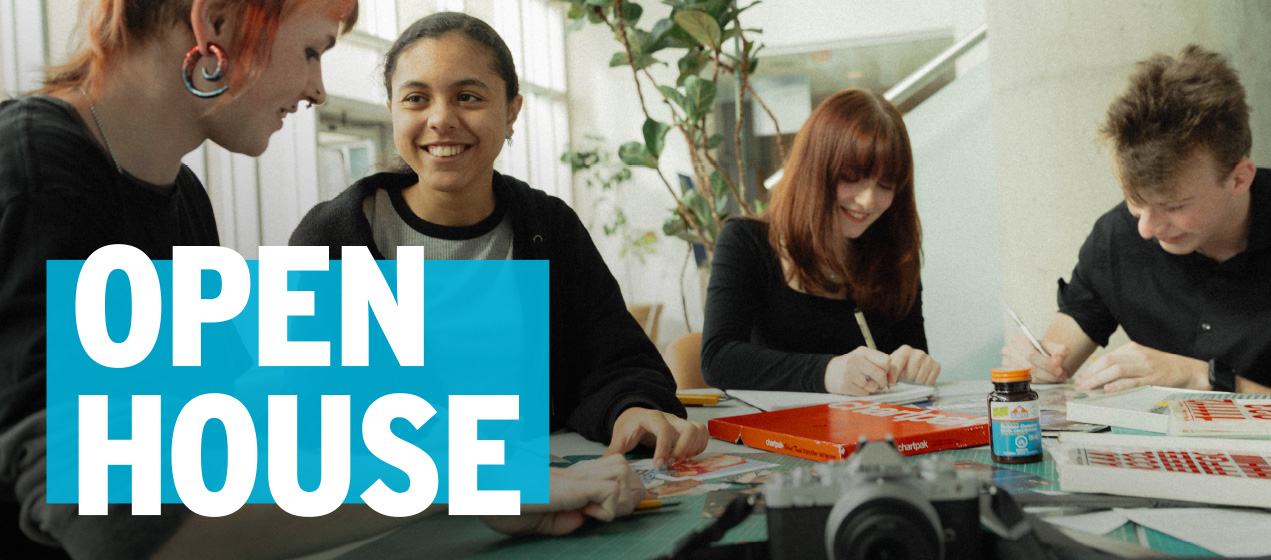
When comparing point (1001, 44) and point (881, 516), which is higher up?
point (1001, 44)

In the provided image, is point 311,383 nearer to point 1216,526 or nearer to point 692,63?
point 1216,526

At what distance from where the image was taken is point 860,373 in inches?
58.9

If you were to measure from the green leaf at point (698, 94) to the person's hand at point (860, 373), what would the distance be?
190 centimetres

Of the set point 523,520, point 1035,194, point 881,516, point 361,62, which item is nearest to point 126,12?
point 523,520

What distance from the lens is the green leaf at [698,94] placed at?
10.6 ft

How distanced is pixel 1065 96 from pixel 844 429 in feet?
6.00

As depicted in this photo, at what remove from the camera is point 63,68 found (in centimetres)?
79

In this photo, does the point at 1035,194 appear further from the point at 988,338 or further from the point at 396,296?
the point at 396,296

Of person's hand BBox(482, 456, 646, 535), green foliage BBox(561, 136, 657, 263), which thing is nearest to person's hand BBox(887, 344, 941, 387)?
person's hand BBox(482, 456, 646, 535)

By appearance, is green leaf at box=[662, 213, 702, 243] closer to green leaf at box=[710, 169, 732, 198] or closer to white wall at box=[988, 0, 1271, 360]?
green leaf at box=[710, 169, 732, 198]

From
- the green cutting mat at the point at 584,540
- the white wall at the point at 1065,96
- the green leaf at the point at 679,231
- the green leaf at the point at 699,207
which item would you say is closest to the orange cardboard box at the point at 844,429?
the green cutting mat at the point at 584,540

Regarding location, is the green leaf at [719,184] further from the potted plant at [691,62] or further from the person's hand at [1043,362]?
the person's hand at [1043,362]

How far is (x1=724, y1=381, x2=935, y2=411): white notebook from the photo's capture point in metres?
1.39

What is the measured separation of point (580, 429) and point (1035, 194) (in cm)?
184
